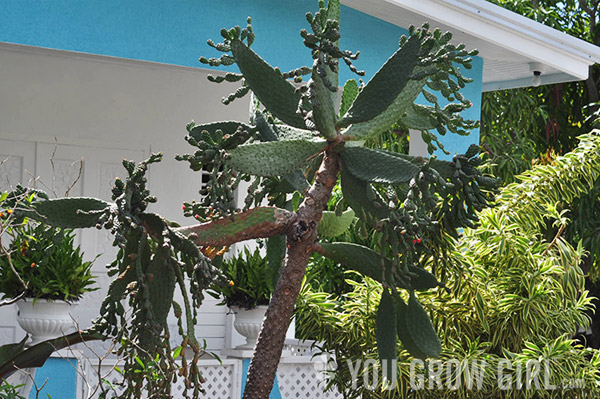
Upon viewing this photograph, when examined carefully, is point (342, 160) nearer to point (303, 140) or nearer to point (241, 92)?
point (303, 140)

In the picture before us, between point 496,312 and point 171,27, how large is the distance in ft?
9.89

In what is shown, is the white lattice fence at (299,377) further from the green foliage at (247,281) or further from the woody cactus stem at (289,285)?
the woody cactus stem at (289,285)

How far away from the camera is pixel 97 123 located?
8.82m

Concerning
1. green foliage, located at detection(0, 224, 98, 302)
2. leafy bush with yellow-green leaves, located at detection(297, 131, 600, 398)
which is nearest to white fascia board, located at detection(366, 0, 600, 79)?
leafy bush with yellow-green leaves, located at detection(297, 131, 600, 398)

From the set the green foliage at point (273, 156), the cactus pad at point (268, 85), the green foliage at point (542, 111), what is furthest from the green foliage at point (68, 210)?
the green foliage at point (542, 111)

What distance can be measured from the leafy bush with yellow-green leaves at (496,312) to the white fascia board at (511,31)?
1812mm

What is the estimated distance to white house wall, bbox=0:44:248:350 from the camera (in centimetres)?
844

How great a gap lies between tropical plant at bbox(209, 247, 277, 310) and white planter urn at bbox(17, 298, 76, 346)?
120cm

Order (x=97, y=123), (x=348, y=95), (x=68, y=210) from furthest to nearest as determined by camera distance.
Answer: (x=97, y=123)
(x=348, y=95)
(x=68, y=210)

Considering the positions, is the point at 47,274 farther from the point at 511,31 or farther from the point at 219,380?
Result: the point at 511,31

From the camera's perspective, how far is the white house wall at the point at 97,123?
8438 millimetres

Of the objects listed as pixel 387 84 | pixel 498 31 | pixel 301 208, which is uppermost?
pixel 498 31

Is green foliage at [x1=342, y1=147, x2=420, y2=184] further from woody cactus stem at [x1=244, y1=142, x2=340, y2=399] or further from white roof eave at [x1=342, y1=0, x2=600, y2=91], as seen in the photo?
white roof eave at [x1=342, y1=0, x2=600, y2=91]

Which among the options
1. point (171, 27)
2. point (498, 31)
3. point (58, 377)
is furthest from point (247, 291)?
point (498, 31)
